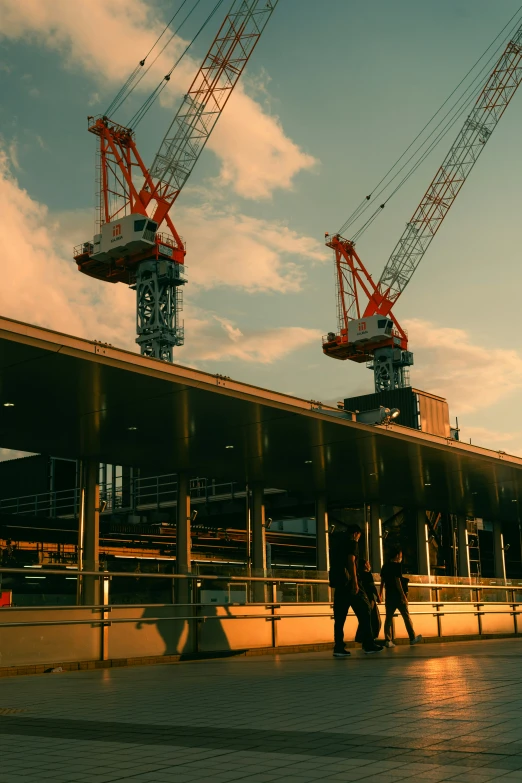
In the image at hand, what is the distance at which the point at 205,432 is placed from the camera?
902 inches

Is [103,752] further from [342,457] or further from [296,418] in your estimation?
[342,457]

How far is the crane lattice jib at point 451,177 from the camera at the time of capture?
93500 mm

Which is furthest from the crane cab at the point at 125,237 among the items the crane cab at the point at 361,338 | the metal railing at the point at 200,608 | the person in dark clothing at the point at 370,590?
the person in dark clothing at the point at 370,590

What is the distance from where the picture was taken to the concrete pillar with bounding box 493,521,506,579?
41438mm

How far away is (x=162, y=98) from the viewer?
89.1 meters

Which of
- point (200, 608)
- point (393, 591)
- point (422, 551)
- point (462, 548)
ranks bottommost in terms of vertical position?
point (200, 608)

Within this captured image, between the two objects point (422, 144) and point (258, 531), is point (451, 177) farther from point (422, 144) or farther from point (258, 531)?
point (258, 531)

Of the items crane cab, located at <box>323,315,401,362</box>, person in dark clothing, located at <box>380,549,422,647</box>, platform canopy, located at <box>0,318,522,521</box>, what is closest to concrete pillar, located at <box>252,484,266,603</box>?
platform canopy, located at <box>0,318,522,521</box>

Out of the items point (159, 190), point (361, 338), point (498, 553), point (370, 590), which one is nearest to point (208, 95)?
point (159, 190)

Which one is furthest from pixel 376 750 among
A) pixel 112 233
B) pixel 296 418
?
pixel 112 233

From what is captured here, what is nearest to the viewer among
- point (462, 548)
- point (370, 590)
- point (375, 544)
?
point (370, 590)

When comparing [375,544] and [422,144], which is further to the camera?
[422,144]

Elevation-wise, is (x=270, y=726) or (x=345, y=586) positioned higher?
(x=345, y=586)

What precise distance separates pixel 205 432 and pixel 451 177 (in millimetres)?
82368
